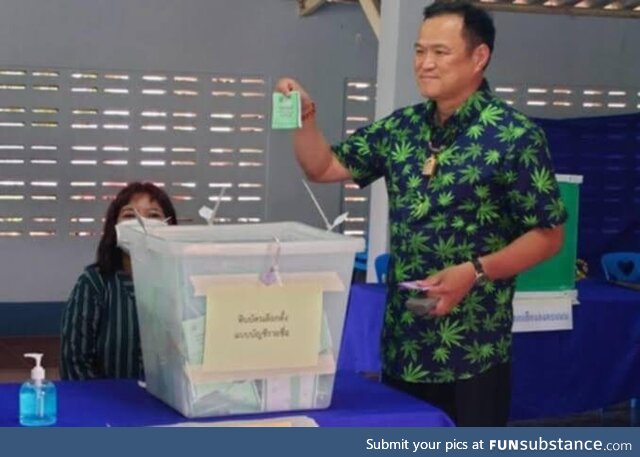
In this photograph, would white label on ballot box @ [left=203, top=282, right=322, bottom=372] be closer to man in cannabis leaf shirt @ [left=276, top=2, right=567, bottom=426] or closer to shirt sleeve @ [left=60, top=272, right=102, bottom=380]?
man in cannabis leaf shirt @ [left=276, top=2, right=567, bottom=426]

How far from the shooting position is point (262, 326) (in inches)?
84.1

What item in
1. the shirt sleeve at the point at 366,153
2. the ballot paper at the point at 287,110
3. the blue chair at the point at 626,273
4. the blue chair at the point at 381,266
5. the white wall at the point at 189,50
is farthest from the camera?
the white wall at the point at 189,50

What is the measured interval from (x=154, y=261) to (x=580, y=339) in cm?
307

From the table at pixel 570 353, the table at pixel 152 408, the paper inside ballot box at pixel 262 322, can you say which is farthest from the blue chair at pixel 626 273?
the paper inside ballot box at pixel 262 322

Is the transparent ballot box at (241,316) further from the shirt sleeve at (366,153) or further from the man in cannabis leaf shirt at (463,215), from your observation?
the shirt sleeve at (366,153)

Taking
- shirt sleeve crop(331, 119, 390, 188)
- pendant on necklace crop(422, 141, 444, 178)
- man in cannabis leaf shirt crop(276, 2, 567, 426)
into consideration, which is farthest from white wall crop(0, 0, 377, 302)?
pendant on necklace crop(422, 141, 444, 178)

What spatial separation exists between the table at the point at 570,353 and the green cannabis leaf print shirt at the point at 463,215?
2.03 meters

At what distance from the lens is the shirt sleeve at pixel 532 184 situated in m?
2.39

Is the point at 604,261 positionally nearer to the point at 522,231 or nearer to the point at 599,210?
the point at 599,210

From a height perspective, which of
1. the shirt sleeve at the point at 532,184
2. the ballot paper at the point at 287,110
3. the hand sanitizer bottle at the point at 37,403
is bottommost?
the hand sanitizer bottle at the point at 37,403

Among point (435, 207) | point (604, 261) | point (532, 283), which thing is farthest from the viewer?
point (604, 261)

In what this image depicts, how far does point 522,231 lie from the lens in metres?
2.48

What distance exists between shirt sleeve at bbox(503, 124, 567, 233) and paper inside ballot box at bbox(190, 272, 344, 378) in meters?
0.46

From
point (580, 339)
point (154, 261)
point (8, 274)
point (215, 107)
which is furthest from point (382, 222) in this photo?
point (154, 261)
